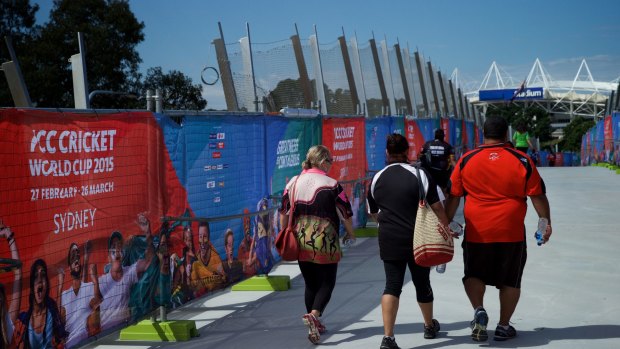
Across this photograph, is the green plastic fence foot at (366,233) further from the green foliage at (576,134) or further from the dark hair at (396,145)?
the green foliage at (576,134)

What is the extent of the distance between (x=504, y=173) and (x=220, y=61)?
5440mm

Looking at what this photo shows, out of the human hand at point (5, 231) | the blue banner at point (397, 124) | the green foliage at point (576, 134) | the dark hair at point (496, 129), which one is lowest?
the green foliage at point (576, 134)

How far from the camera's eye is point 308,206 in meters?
6.55

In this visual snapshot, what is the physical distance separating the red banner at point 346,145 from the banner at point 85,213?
509 centimetres

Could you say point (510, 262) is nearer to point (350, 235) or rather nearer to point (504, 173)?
point (504, 173)

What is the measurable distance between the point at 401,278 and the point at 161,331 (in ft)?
6.43

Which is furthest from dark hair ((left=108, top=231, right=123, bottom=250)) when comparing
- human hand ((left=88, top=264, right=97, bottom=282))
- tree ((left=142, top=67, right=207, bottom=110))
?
tree ((left=142, top=67, right=207, bottom=110))

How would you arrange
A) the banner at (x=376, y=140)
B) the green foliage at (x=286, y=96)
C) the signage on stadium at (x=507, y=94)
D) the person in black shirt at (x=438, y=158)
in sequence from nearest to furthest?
the green foliage at (x=286, y=96)
the person in black shirt at (x=438, y=158)
the banner at (x=376, y=140)
the signage on stadium at (x=507, y=94)

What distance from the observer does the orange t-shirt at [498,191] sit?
6.27m

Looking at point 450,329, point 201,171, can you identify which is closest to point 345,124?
point 201,171

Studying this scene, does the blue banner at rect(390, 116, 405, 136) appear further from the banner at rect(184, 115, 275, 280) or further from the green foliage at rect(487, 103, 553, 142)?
the green foliage at rect(487, 103, 553, 142)

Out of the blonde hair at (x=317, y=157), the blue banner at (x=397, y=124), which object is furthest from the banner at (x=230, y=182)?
the blue banner at (x=397, y=124)

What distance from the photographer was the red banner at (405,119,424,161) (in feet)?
60.2

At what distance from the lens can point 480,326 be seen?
6.34 meters
